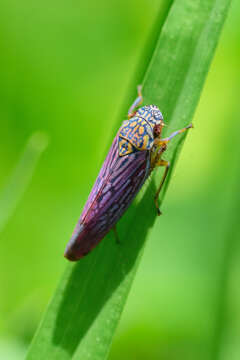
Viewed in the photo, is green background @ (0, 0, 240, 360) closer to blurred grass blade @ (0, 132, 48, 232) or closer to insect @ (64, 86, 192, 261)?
insect @ (64, 86, 192, 261)

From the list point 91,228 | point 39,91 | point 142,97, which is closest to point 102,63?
point 39,91

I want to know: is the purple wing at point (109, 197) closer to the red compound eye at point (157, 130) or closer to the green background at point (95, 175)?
the red compound eye at point (157, 130)

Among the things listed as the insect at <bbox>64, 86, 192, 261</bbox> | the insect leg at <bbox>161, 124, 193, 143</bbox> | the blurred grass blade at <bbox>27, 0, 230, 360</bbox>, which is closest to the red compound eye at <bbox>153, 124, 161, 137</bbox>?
the insect at <bbox>64, 86, 192, 261</bbox>

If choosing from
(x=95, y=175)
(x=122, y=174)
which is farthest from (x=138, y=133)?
(x=95, y=175)

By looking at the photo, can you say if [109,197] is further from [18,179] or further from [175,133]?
[18,179]

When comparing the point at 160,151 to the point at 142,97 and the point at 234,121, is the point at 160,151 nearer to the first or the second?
the point at 142,97
